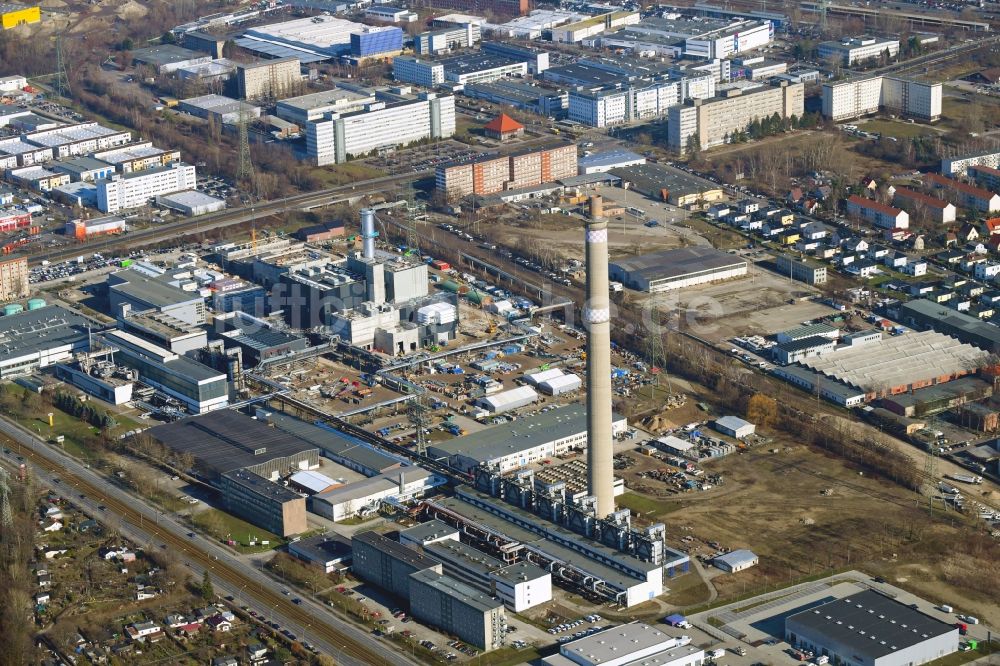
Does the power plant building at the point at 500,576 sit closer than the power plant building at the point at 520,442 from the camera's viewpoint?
Yes

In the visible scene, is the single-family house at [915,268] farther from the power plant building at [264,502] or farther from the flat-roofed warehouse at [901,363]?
the power plant building at [264,502]

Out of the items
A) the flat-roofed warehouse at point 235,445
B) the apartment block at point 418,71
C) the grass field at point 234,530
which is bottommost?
the grass field at point 234,530

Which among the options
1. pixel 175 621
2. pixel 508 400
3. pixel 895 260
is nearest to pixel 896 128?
pixel 895 260

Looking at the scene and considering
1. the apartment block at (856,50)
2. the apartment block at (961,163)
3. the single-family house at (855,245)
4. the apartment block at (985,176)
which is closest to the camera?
the single-family house at (855,245)

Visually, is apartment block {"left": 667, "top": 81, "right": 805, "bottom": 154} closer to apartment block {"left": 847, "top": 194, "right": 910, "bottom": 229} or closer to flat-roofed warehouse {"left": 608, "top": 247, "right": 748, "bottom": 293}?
apartment block {"left": 847, "top": 194, "right": 910, "bottom": 229}


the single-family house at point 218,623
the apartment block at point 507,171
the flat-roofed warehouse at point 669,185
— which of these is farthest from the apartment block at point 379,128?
the single-family house at point 218,623

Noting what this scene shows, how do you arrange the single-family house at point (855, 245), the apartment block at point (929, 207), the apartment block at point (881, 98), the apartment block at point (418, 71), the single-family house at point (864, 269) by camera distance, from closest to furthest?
the single-family house at point (864, 269) → the single-family house at point (855, 245) → the apartment block at point (929, 207) → the apartment block at point (881, 98) → the apartment block at point (418, 71)

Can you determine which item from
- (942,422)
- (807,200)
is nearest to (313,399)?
(942,422)

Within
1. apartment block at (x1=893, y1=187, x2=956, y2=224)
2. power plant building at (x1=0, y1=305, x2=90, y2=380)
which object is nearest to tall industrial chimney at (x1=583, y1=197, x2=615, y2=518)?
power plant building at (x1=0, y1=305, x2=90, y2=380)
